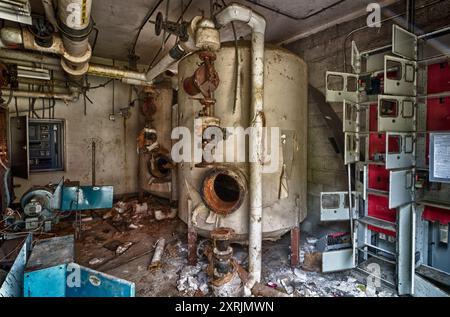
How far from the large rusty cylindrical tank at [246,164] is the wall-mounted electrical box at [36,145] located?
329 centimetres

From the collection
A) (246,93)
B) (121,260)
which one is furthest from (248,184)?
(121,260)

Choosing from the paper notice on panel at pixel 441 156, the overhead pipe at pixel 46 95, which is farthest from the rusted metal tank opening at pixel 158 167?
the paper notice on panel at pixel 441 156

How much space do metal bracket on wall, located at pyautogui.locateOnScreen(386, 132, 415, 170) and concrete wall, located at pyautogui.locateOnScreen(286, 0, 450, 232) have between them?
35.8 inches

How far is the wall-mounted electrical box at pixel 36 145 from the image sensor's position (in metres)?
4.36

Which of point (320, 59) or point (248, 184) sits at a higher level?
point (320, 59)

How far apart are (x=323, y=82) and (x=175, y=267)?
3258 mm

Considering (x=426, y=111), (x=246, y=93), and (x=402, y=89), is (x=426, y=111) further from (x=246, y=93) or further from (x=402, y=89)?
(x=246, y=93)

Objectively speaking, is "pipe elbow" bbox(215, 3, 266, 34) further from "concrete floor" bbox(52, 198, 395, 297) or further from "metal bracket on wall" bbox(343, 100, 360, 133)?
"concrete floor" bbox(52, 198, 395, 297)

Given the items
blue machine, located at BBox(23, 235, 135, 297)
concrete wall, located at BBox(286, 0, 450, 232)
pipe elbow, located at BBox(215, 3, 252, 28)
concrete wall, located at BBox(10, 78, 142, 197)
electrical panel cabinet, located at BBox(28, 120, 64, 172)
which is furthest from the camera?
concrete wall, located at BBox(10, 78, 142, 197)

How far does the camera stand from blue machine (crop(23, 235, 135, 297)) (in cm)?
163

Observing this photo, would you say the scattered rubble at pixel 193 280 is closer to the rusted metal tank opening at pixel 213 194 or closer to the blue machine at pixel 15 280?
the rusted metal tank opening at pixel 213 194

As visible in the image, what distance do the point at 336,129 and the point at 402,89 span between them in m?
1.05

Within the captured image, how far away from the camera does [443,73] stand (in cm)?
236

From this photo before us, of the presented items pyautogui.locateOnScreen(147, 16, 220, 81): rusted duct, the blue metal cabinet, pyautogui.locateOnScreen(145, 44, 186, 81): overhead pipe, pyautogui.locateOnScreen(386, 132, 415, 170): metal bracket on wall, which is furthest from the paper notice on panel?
the blue metal cabinet
